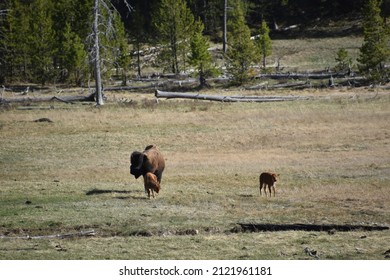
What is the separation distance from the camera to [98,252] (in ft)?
52.9

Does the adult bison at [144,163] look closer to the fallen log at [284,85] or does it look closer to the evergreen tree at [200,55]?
the fallen log at [284,85]

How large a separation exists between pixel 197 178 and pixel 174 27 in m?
44.1

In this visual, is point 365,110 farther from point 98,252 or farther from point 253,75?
point 98,252

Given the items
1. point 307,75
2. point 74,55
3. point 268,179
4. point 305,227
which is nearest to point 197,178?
point 268,179

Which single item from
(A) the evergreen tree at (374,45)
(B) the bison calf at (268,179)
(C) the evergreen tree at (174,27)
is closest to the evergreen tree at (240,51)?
(C) the evergreen tree at (174,27)

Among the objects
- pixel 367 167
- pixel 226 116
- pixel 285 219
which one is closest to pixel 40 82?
pixel 226 116

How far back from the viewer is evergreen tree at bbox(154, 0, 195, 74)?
2709 inches

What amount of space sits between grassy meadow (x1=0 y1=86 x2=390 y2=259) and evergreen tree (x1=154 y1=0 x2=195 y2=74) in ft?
68.9

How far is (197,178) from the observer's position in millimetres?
27016

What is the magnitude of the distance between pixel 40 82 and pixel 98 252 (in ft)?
182

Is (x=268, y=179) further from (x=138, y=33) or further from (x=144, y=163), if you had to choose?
(x=138, y=33)

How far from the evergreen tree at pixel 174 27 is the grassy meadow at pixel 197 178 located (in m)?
21.0

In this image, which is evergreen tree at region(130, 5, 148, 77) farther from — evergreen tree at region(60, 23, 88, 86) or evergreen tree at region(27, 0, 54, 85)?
Result: evergreen tree at region(27, 0, 54, 85)

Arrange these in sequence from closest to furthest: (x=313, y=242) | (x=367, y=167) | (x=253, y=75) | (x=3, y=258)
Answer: (x=3, y=258)
(x=313, y=242)
(x=367, y=167)
(x=253, y=75)
